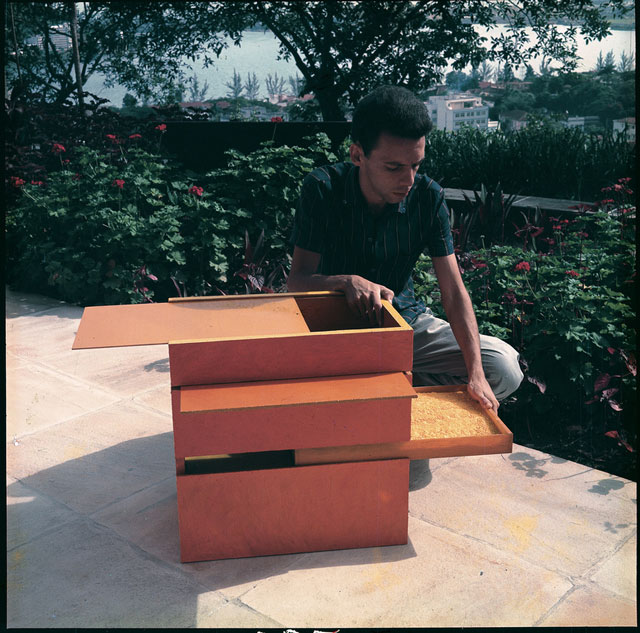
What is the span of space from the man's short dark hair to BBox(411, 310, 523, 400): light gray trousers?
82 cm

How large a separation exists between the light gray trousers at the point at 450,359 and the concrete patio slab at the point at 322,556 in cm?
38

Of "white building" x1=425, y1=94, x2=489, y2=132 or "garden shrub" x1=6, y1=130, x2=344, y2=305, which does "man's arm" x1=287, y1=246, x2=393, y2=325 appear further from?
"white building" x1=425, y1=94, x2=489, y2=132

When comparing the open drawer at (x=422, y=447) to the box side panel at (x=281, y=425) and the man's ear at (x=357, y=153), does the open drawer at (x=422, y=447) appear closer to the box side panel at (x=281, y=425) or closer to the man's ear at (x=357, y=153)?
the box side panel at (x=281, y=425)

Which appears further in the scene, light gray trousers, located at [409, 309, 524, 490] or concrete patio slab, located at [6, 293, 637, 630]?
light gray trousers, located at [409, 309, 524, 490]

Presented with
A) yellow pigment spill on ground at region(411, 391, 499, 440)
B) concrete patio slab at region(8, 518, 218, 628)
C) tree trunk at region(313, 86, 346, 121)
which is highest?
tree trunk at region(313, 86, 346, 121)

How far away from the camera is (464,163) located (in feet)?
29.2

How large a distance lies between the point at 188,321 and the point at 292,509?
70 cm

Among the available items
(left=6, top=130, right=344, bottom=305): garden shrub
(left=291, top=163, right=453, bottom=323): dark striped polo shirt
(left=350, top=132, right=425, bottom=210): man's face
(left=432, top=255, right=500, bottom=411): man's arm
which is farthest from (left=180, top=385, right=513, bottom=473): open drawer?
(left=6, top=130, right=344, bottom=305): garden shrub

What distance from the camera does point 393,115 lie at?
252cm

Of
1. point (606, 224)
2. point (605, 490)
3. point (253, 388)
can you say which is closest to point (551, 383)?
point (605, 490)

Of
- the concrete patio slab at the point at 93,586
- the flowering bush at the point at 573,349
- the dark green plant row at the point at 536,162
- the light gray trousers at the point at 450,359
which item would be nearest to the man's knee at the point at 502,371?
the light gray trousers at the point at 450,359

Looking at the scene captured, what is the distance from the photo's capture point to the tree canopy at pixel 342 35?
991 centimetres

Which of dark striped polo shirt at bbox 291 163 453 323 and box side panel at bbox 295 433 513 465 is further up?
dark striped polo shirt at bbox 291 163 453 323

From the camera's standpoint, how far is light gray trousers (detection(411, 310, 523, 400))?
9.29 feet
